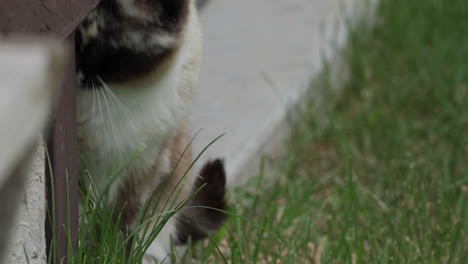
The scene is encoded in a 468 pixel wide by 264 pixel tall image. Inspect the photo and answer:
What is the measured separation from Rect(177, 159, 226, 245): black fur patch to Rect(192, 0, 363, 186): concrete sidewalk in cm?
18

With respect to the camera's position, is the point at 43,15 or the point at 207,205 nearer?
the point at 43,15

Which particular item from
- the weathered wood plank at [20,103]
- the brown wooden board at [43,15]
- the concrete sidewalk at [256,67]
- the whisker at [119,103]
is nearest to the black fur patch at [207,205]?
the concrete sidewalk at [256,67]

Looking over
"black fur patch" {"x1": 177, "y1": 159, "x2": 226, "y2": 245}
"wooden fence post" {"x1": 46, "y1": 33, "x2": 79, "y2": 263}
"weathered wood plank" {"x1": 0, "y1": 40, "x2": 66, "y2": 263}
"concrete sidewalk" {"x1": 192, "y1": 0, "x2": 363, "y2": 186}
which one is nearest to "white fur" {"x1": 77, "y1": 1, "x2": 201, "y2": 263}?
"wooden fence post" {"x1": 46, "y1": 33, "x2": 79, "y2": 263}

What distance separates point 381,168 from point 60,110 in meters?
1.70

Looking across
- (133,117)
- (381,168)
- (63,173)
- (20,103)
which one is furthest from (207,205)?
(20,103)

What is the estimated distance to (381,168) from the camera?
2924 millimetres

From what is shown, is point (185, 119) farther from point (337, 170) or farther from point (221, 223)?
point (337, 170)

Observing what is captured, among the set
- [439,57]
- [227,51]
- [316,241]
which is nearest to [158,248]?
[316,241]

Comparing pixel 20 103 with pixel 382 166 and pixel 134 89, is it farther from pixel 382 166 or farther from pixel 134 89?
pixel 382 166

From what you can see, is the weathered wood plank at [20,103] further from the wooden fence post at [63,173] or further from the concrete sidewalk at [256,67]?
the concrete sidewalk at [256,67]

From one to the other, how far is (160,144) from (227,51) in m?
1.64

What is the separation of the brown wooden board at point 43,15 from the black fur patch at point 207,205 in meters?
0.74

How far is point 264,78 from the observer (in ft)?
10.6

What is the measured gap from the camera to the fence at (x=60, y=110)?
125cm
